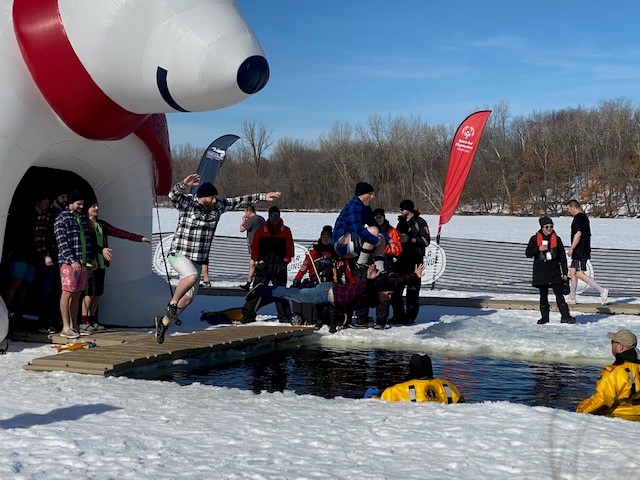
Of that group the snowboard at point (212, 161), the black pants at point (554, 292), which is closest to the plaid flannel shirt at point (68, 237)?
the snowboard at point (212, 161)

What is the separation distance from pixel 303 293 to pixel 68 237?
280 centimetres

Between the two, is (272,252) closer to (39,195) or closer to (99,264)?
(99,264)

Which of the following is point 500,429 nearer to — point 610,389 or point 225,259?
point 610,389

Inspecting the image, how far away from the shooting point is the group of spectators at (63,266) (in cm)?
895

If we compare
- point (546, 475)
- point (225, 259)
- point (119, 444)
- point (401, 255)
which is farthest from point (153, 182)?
point (225, 259)

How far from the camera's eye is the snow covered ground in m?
4.48

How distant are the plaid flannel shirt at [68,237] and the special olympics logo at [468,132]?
835 centimetres

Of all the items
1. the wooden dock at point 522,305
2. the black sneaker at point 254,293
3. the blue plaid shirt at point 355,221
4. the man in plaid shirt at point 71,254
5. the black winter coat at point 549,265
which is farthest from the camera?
the wooden dock at point 522,305

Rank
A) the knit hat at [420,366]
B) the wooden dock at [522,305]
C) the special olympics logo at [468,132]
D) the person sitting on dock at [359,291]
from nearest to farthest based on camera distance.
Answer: the knit hat at [420,366]
the person sitting on dock at [359,291]
the wooden dock at [522,305]
the special olympics logo at [468,132]

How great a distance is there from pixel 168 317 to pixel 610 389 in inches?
172

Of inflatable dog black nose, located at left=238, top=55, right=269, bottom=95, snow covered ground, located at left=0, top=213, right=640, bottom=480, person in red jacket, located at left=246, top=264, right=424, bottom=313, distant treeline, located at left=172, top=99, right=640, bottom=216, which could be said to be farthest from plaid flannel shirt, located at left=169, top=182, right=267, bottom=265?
distant treeline, located at left=172, top=99, right=640, bottom=216

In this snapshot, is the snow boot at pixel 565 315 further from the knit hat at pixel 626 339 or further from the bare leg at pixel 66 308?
the bare leg at pixel 66 308

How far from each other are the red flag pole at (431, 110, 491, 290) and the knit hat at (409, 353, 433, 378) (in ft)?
30.4

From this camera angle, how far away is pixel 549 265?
11227 millimetres
